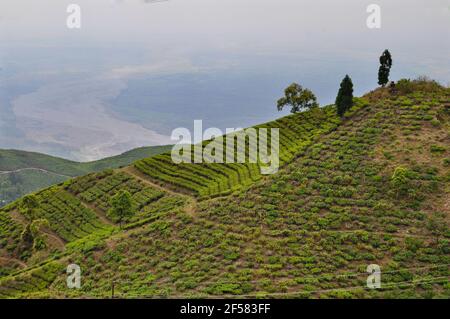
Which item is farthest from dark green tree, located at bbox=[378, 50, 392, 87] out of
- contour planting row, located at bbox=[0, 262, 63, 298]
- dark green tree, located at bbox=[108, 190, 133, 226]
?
contour planting row, located at bbox=[0, 262, 63, 298]

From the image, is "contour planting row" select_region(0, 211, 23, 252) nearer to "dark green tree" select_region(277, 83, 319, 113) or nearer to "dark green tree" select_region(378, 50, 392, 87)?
"dark green tree" select_region(277, 83, 319, 113)

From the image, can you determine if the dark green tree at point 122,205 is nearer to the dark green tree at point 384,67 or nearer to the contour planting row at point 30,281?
the contour planting row at point 30,281

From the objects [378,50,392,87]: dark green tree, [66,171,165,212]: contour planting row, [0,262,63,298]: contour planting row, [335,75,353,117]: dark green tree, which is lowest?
[0,262,63,298]: contour planting row

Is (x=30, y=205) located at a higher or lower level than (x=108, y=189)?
lower
